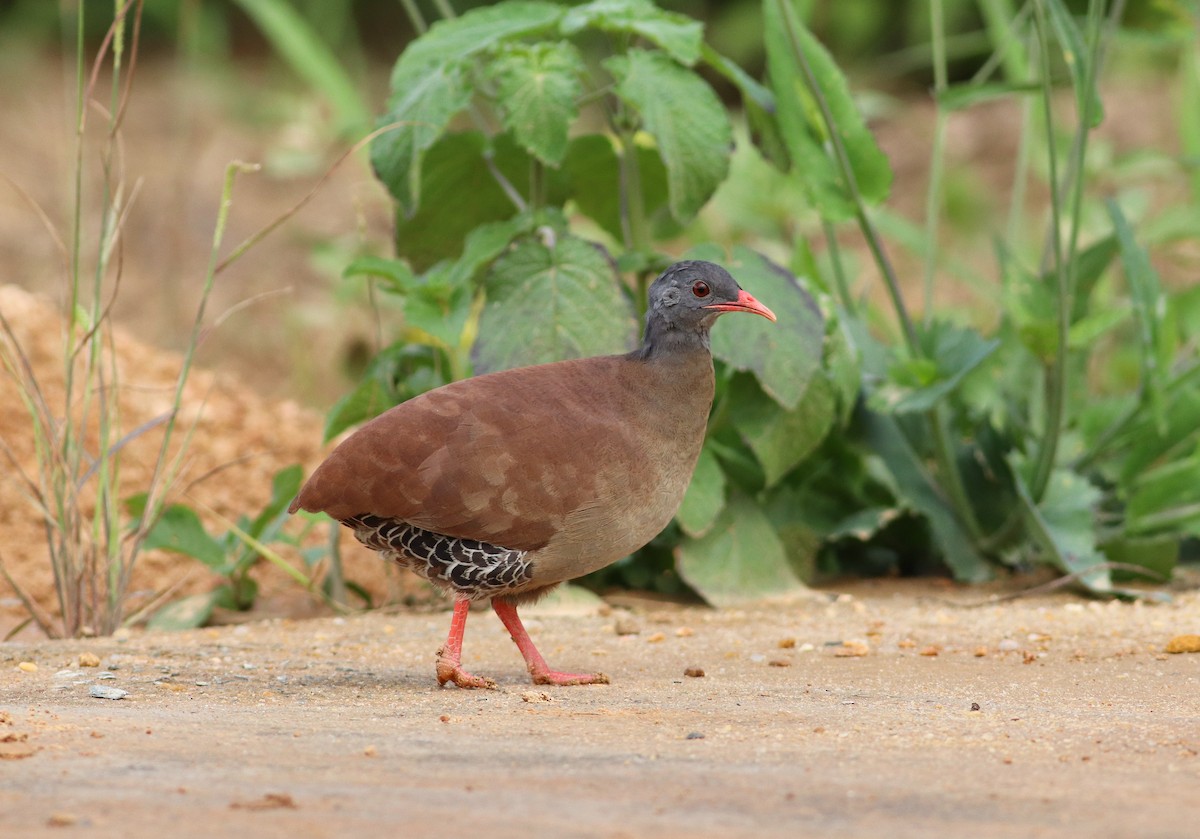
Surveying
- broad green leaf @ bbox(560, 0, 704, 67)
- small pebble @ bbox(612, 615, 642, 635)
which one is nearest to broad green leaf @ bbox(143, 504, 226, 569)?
small pebble @ bbox(612, 615, 642, 635)

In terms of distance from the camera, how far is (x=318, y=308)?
30.0 feet

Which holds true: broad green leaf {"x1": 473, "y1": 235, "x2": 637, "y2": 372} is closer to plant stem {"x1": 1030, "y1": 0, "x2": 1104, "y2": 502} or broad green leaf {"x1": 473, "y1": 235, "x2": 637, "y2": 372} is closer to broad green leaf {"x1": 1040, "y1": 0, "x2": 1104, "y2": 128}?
plant stem {"x1": 1030, "y1": 0, "x2": 1104, "y2": 502}

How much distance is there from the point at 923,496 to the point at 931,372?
1.86ft

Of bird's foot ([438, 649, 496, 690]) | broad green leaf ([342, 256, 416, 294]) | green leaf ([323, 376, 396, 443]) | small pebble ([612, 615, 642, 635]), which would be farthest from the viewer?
green leaf ([323, 376, 396, 443])

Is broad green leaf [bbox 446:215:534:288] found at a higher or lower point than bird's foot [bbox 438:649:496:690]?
higher

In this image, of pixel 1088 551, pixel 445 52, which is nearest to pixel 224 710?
pixel 445 52

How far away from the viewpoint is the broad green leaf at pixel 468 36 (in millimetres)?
4746

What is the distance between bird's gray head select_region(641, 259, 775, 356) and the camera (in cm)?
382

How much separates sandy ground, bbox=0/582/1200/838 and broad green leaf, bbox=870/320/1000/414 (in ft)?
2.25

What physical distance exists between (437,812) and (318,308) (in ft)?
23.6

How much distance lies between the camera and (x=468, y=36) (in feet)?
15.8

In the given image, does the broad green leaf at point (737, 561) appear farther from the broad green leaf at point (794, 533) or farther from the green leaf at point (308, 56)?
the green leaf at point (308, 56)

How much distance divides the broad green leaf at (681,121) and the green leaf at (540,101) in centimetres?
18

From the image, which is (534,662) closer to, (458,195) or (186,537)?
(186,537)
